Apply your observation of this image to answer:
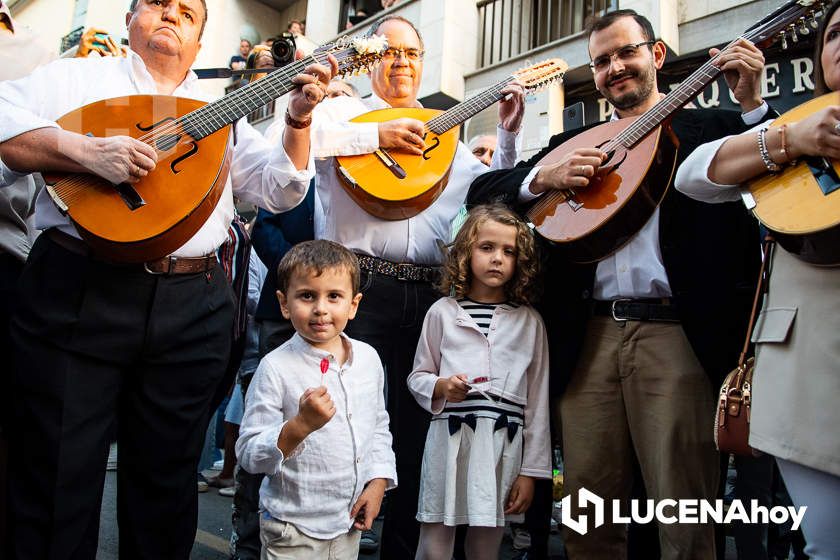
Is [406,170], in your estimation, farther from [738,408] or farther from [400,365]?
[738,408]

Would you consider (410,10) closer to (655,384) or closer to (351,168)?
(351,168)

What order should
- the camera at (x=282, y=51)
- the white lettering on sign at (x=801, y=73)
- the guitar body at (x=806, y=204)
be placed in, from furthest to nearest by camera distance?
the white lettering on sign at (x=801, y=73) < the camera at (x=282, y=51) < the guitar body at (x=806, y=204)

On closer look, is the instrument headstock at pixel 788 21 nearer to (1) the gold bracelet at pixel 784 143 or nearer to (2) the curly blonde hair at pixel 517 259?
(1) the gold bracelet at pixel 784 143

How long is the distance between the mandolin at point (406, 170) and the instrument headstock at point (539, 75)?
209 millimetres

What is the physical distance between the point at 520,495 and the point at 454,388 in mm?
440

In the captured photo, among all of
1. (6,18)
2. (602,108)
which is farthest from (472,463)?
(602,108)

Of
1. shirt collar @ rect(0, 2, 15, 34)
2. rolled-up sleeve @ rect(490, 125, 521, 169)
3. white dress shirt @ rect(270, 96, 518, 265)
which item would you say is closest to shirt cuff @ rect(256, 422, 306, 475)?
white dress shirt @ rect(270, 96, 518, 265)

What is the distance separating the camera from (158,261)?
190 cm

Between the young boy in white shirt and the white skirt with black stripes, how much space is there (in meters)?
Result: 0.25


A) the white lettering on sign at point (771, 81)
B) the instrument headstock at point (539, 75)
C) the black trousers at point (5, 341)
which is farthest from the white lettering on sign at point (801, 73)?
the black trousers at point (5, 341)

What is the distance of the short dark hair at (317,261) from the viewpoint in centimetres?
202

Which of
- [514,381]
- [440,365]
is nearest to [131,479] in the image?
[440,365]

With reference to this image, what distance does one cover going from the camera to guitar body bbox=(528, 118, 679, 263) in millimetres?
2068

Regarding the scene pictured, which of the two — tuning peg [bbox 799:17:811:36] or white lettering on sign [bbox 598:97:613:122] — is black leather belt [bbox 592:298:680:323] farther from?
white lettering on sign [bbox 598:97:613:122]
